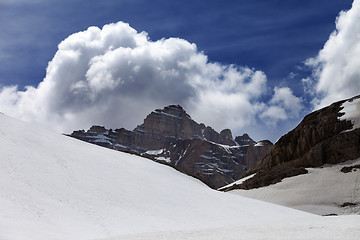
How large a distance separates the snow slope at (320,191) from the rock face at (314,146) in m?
2.84

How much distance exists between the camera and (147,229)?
21406 mm

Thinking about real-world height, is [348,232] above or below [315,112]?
below

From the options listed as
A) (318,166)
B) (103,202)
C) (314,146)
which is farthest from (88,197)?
(314,146)

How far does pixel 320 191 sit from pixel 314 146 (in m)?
20.8

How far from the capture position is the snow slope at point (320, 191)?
234 ft

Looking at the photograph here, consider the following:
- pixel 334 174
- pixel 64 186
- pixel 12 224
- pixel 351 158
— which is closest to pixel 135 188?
pixel 64 186

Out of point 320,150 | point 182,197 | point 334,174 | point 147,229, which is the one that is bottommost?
point 147,229

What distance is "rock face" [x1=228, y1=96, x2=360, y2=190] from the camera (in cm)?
8950

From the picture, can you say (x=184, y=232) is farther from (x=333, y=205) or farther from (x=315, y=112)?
(x=315, y=112)

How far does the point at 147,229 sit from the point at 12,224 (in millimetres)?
7687

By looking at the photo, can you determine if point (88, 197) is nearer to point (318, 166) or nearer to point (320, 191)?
point (320, 191)

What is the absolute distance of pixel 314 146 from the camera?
96.6 m

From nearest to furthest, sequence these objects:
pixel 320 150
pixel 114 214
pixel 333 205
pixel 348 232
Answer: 1. pixel 348 232
2. pixel 114 214
3. pixel 333 205
4. pixel 320 150

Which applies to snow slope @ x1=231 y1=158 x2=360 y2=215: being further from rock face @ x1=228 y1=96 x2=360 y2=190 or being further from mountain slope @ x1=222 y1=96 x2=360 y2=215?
rock face @ x1=228 y1=96 x2=360 y2=190
